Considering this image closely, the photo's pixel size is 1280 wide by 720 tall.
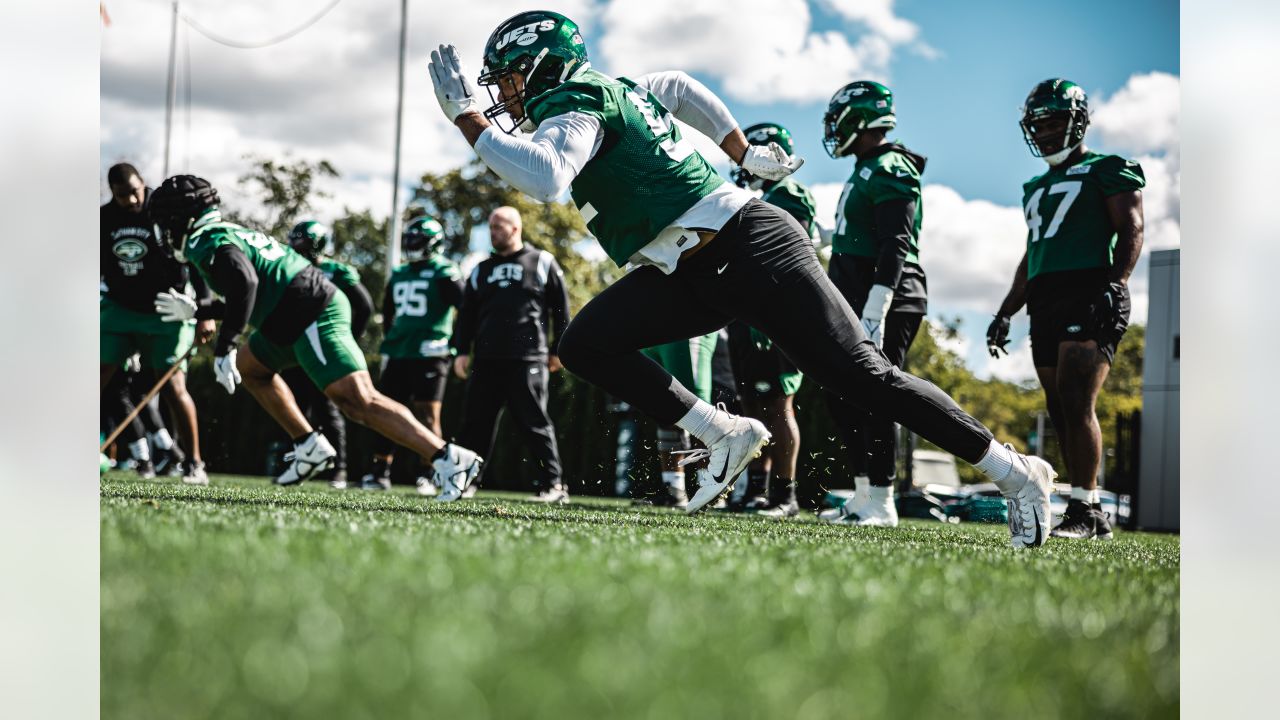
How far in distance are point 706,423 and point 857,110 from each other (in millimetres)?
2393

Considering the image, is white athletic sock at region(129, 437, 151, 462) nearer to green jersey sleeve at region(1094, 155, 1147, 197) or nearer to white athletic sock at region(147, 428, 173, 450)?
white athletic sock at region(147, 428, 173, 450)

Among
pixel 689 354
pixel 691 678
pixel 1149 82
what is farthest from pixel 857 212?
pixel 691 678

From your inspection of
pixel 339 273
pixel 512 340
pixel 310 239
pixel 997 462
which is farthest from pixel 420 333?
pixel 997 462

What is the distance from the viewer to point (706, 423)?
3.41 metres

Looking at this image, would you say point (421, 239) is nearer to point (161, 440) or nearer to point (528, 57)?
point (161, 440)

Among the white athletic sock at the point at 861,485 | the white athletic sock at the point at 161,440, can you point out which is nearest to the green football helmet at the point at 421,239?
the white athletic sock at the point at 161,440

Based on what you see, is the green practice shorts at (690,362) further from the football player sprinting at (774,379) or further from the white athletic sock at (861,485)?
the white athletic sock at (861,485)

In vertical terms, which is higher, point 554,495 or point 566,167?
point 566,167

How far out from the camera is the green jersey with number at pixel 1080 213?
14.0ft

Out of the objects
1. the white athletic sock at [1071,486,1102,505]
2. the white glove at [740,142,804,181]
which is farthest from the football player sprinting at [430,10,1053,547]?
the white athletic sock at [1071,486,1102,505]

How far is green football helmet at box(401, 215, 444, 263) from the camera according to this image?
7543 mm

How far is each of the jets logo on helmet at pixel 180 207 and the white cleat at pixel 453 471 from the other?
5.99ft
